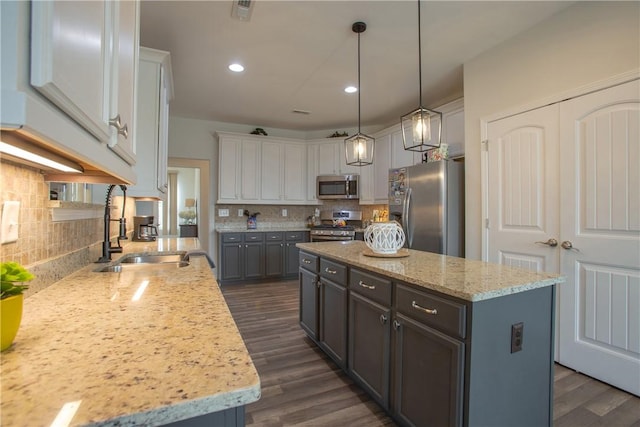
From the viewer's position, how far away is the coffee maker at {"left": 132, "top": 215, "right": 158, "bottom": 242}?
10.5 feet

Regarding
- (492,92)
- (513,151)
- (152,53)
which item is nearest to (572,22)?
(492,92)

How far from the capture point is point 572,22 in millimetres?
2367

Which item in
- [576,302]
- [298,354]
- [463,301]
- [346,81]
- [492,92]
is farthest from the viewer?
[346,81]

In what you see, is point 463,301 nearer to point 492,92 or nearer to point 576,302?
point 576,302

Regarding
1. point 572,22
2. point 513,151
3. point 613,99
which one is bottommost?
point 513,151

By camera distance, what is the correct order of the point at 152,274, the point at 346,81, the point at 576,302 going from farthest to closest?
Answer: the point at 346,81 → the point at 576,302 → the point at 152,274

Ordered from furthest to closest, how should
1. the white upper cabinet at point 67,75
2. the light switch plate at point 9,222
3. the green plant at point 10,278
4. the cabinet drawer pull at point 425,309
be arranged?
the cabinet drawer pull at point 425,309 < the light switch plate at point 9,222 < the green plant at point 10,278 < the white upper cabinet at point 67,75

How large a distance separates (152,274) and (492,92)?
3.18m

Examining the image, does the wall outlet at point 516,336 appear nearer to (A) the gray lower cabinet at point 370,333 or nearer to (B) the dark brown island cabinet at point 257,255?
(A) the gray lower cabinet at point 370,333

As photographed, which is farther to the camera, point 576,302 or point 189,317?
point 576,302

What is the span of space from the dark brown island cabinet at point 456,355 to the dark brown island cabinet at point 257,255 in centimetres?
349

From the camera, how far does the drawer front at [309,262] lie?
102 inches

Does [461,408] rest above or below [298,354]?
above

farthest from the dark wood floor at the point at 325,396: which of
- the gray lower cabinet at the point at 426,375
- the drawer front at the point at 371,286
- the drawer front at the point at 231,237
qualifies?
the drawer front at the point at 231,237
